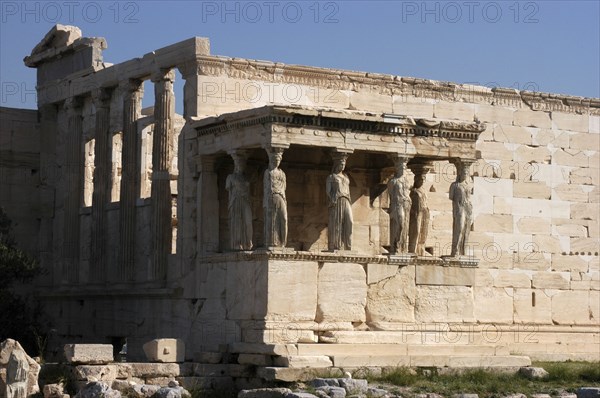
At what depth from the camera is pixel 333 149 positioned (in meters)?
23.2

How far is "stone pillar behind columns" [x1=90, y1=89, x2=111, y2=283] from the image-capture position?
27.5m

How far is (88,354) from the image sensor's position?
21.4m

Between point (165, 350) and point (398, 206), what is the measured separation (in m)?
4.32

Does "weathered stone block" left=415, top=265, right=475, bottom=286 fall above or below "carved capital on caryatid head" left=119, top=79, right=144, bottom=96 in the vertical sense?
below

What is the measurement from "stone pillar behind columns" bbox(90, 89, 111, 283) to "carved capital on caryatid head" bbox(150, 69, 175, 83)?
84.4 inches

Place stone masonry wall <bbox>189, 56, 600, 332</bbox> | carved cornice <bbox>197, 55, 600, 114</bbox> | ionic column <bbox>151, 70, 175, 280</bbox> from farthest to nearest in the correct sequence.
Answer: stone masonry wall <bbox>189, 56, 600, 332</bbox> → ionic column <bbox>151, 70, 175, 280</bbox> → carved cornice <bbox>197, 55, 600, 114</bbox>

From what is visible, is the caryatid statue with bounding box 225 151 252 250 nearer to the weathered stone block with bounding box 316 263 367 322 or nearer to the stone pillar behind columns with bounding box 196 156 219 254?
the stone pillar behind columns with bounding box 196 156 219 254

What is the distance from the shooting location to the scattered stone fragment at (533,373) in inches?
887

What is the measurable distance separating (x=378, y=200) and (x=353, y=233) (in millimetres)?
771

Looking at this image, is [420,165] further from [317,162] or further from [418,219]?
[317,162]

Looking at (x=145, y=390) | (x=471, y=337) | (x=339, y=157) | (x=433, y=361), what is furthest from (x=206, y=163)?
(x=471, y=337)

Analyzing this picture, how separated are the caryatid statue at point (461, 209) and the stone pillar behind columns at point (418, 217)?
475 millimetres

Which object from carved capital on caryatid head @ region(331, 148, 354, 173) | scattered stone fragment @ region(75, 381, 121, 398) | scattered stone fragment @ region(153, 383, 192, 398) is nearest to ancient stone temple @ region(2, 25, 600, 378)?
carved capital on caryatid head @ region(331, 148, 354, 173)

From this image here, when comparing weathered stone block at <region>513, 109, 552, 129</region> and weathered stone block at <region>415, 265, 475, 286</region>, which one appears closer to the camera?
weathered stone block at <region>415, 265, 475, 286</region>
